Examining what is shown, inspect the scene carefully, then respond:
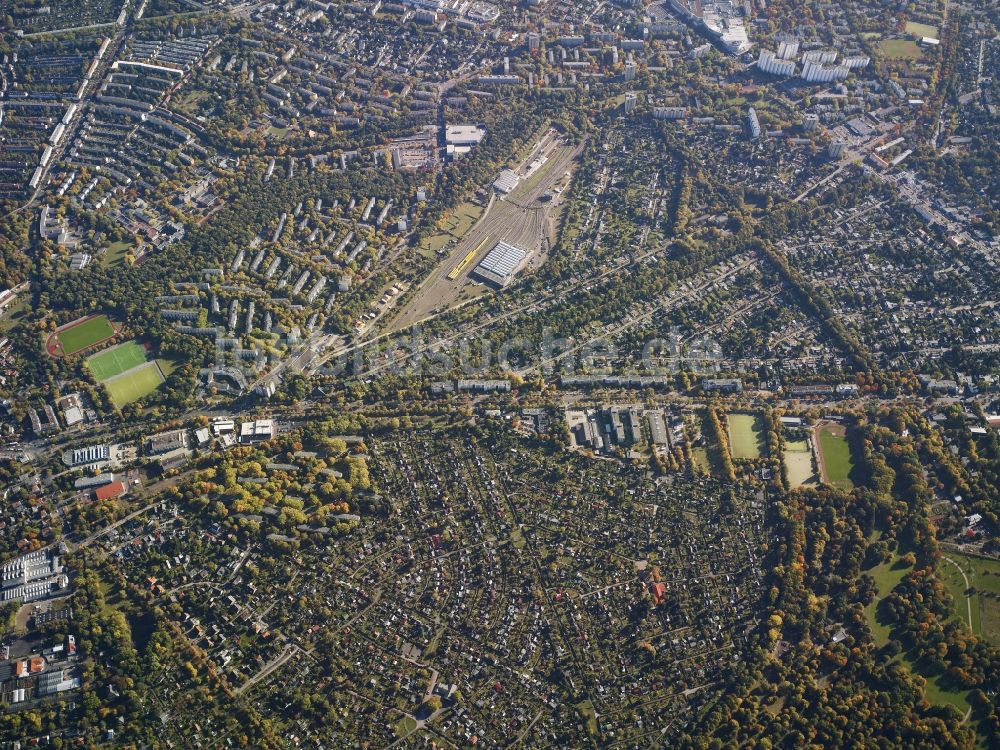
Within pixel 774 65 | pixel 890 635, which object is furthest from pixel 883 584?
pixel 774 65

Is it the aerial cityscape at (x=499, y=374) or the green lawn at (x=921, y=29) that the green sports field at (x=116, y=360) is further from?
the green lawn at (x=921, y=29)

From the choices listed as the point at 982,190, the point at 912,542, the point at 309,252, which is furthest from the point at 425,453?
the point at 982,190

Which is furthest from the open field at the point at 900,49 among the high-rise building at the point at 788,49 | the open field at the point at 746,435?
the open field at the point at 746,435

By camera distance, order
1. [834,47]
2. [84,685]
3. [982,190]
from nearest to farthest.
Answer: [84,685]
[982,190]
[834,47]

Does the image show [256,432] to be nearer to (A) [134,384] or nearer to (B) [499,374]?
(A) [134,384]

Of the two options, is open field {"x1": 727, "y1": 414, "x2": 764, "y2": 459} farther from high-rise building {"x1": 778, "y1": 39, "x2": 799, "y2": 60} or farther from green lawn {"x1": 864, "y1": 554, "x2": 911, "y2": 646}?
high-rise building {"x1": 778, "y1": 39, "x2": 799, "y2": 60}

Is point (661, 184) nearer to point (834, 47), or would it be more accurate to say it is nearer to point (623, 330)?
point (623, 330)

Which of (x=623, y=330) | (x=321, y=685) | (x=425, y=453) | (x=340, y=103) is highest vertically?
(x=340, y=103)
